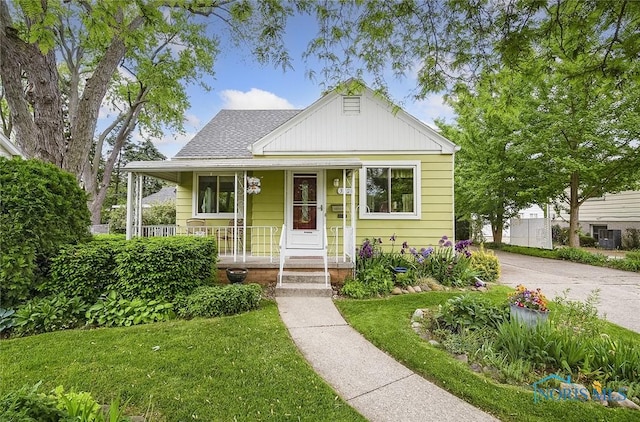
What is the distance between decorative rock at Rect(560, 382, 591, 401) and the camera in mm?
2736

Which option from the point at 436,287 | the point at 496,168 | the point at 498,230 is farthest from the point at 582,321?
the point at 498,230

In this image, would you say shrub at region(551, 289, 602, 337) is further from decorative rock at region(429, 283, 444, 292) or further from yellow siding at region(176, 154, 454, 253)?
yellow siding at region(176, 154, 454, 253)

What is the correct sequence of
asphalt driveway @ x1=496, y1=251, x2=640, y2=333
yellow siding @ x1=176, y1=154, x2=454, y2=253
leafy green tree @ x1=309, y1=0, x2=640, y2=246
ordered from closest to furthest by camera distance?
1. leafy green tree @ x1=309, y1=0, x2=640, y2=246
2. asphalt driveway @ x1=496, y1=251, x2=640, y2=333
3. yellow siding @ x1=176, y1=154, x2=454, y2=253

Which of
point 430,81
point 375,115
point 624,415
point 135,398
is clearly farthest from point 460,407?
point 375,115

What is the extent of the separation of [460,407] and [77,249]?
561 centimetres

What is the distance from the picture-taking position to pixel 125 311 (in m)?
4.60

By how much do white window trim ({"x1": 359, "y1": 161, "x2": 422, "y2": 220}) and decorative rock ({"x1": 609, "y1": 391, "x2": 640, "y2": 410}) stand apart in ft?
19.1

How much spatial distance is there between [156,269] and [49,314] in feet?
4.69

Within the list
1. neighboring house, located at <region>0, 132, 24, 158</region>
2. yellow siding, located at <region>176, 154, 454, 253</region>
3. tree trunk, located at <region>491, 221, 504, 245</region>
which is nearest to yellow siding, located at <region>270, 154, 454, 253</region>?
yellow siding, located at <region>176, 154, 454, 253</region>

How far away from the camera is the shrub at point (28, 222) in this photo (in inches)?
165

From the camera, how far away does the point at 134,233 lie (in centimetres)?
782

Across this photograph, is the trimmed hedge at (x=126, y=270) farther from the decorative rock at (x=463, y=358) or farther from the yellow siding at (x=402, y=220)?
the decorative rock at (x=463, y=358)

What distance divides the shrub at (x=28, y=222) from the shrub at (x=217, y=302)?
2.08 metres

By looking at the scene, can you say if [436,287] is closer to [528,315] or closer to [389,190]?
[528,315]
